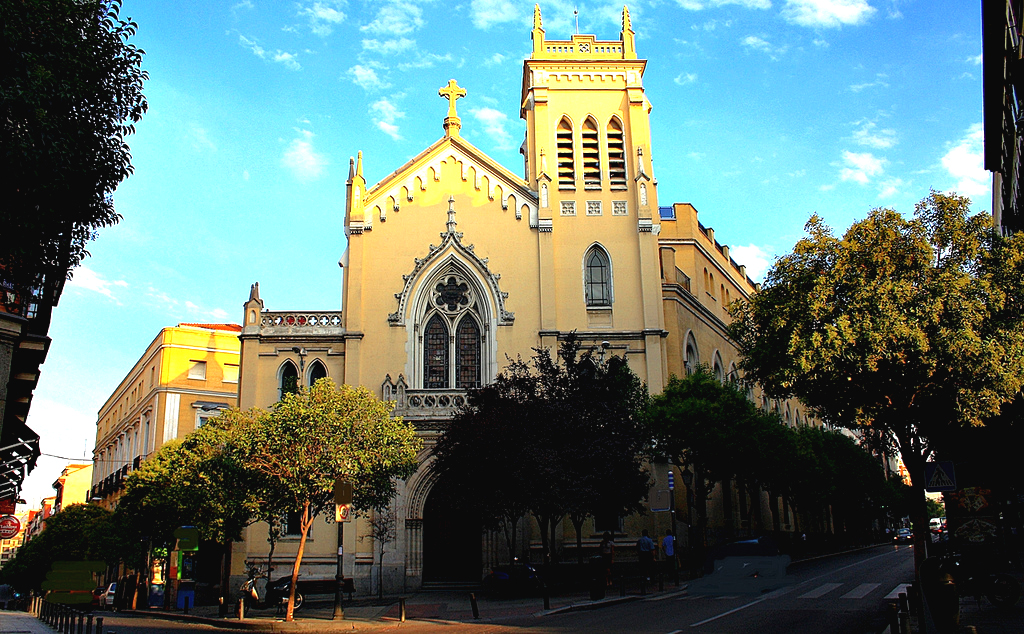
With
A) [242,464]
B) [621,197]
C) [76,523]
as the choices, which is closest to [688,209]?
[621,197]

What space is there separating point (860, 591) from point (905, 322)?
25.7ft

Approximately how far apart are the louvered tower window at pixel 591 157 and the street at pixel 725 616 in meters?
18.8

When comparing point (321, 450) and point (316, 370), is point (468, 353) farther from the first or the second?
point (321, 450)

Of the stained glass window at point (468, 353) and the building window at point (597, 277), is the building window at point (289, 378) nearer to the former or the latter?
the stained glass window at point (468, 353)

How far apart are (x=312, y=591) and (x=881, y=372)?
20.6m

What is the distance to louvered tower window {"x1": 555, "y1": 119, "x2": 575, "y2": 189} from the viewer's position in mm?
37750

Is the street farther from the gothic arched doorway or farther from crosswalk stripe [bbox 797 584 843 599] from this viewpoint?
the gothic arched doorway

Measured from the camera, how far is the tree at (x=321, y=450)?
23469 mm

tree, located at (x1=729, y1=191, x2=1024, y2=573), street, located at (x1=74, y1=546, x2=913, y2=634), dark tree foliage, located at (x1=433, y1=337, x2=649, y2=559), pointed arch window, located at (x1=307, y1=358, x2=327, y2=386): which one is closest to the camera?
street, located at (x1=74, y1=546, x2=913, y2=634)

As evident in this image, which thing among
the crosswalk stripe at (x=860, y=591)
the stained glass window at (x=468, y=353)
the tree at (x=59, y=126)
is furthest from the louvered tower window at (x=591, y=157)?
the tree at (x=59, y=126)

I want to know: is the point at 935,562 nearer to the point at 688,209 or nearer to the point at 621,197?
the point at 621,197

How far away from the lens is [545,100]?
3831 cm

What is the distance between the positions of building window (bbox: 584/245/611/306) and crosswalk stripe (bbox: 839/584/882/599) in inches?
608

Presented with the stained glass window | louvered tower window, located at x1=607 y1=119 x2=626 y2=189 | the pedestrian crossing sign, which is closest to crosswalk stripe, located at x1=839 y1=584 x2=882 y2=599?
the pedestrian crossing sign
